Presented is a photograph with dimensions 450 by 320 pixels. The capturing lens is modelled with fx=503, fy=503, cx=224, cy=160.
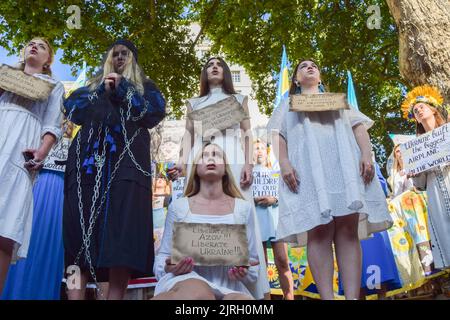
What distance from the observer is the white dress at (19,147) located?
3.18m

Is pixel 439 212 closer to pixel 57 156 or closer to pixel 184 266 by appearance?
pixel 184 266

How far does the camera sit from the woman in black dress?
3025 millimetres

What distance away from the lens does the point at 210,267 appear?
2855mm

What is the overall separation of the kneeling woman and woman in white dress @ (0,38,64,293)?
3.13ft

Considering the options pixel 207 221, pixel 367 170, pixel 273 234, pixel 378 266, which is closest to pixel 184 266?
pixel 207 221

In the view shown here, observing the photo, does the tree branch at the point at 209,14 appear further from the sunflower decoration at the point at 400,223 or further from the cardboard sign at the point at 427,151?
the cardboard sign at the point at 427,151

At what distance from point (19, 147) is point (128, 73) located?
3.02 feet

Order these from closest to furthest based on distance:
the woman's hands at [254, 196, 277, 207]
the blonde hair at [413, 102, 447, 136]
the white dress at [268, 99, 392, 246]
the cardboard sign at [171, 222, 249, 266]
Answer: the cardboard sign at [171, 222, 249, 266] → the white dress at [268, 99, 392, 246] → the blonde hair at [413, 102, 447, 136] → the woman's hands at [254, 196, 277, 207]

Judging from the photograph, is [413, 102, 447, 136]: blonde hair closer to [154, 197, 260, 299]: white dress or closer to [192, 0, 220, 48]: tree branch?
[154, 197, 260, 299]: white dress

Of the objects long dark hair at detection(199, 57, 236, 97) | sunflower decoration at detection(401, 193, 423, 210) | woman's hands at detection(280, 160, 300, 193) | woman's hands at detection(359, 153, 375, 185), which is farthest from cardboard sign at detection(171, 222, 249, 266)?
sunflower decoration at detection(401, 193, 423, 210)

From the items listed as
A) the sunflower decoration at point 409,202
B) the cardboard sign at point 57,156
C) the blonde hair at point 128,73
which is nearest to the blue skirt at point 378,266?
the sunflower decoration at point 409,202

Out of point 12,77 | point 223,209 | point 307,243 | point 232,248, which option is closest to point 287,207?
point 307,243

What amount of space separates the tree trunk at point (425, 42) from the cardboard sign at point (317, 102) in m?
2.10

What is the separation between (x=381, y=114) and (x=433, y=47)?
26.0 ft
